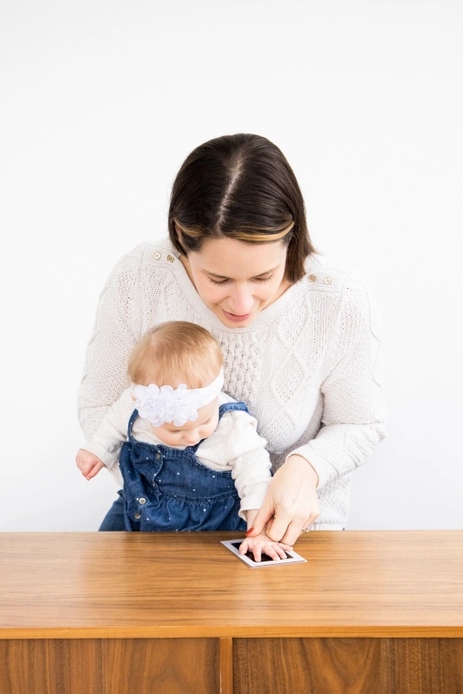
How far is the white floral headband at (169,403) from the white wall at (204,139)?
49.3 inches

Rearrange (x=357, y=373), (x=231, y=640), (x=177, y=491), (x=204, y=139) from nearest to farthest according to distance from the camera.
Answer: (x=231, y=640), (x=177, y=491), (x=357, y=373), (x=204, y=139)

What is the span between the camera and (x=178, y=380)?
1.65 metres

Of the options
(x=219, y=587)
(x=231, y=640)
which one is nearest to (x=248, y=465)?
(x=219, y=587)

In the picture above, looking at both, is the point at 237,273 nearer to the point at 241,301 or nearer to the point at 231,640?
the point at 241,301

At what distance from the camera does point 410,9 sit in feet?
8.84

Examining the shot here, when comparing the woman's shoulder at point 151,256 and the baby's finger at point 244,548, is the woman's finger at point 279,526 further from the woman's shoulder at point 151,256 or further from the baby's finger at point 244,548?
the woman's shoulder at point 151,256

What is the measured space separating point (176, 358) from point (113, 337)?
38 cm

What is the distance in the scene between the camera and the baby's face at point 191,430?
1.68 metres


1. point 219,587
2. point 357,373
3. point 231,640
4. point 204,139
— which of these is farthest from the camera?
point 204,139

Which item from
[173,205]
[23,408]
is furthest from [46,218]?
[173,205]

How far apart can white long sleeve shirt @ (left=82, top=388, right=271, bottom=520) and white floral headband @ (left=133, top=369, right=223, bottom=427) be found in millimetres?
142

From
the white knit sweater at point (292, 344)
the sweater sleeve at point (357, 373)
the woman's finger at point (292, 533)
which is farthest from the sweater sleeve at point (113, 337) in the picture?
the woman's finger at point (292, 533)

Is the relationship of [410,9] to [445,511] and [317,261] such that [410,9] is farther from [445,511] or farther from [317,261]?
[445,511]

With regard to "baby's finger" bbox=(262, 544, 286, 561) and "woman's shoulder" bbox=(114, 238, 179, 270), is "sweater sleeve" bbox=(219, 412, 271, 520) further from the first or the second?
"woman's shoulder" bbox=(114, 238, 179, 270)
